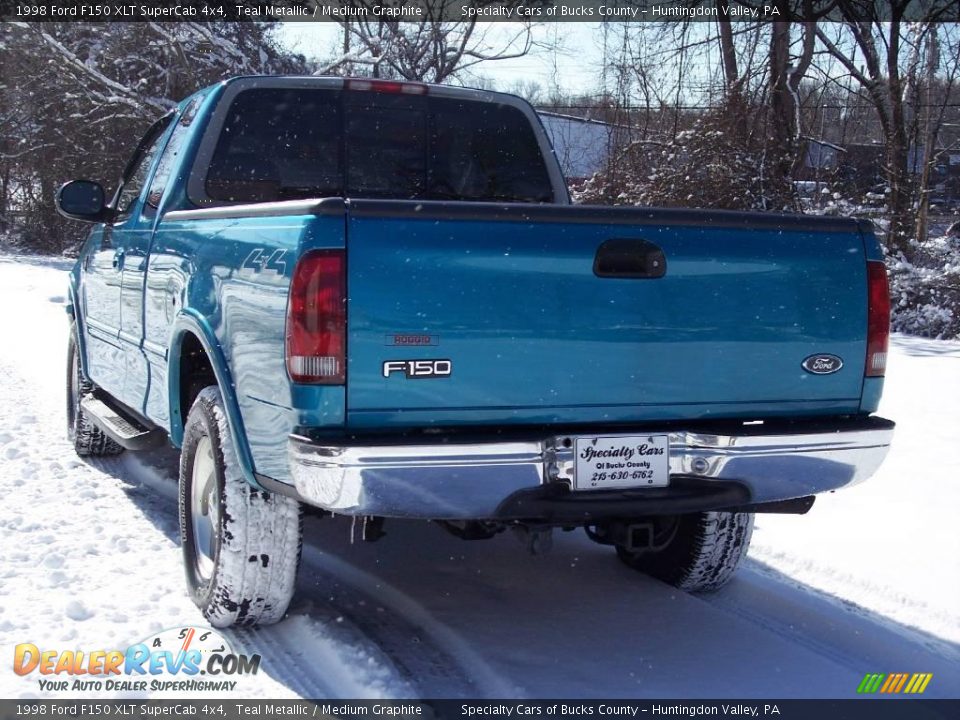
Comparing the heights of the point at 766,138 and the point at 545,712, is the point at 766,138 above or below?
above

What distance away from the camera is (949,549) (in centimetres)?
459

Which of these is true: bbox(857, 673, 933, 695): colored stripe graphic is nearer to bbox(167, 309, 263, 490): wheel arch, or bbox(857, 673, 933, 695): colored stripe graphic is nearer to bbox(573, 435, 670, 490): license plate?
bbox(573, 435, 670, 490): license plate

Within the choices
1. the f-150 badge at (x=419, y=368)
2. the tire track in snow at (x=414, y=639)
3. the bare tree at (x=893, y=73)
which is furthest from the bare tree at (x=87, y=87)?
the f-150 badge at (x=419, y=368)

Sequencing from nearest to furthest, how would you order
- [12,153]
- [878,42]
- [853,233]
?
[853,233] < [878,42] < [12,153]

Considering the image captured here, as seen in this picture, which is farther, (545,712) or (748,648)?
(748,648)

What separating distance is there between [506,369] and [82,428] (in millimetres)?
3951

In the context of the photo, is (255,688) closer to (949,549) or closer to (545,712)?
(545,712)

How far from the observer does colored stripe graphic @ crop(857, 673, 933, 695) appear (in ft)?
10.8

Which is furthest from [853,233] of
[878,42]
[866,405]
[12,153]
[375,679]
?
[12,153]

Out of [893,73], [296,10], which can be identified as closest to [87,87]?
[296,10]

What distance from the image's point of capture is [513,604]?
3980 millimetres

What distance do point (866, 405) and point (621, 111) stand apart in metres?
15.2

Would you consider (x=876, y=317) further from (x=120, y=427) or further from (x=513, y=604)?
(x=120, y=427)

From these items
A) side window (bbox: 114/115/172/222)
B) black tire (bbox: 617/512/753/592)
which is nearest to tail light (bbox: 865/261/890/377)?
black tire (bbox: 617/512/753/592)
